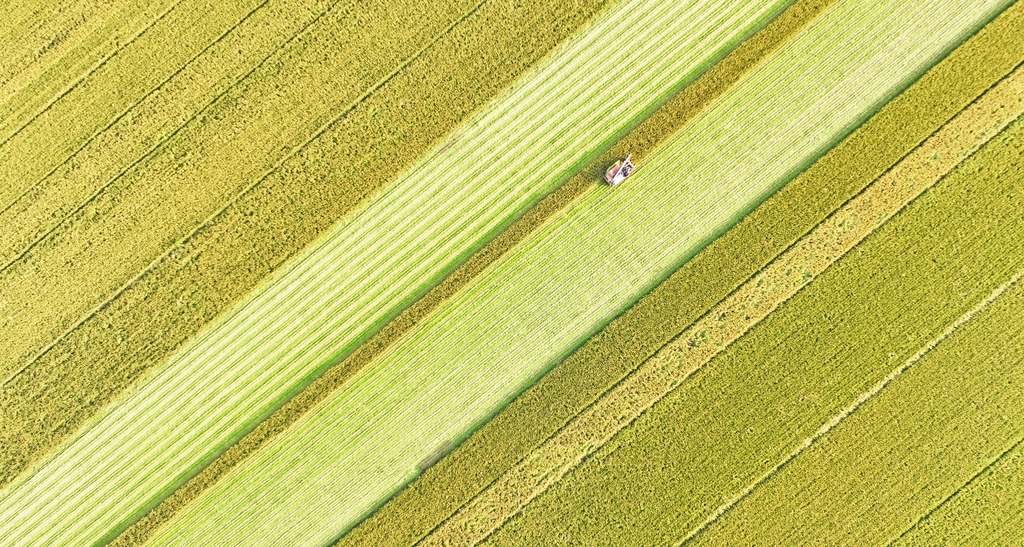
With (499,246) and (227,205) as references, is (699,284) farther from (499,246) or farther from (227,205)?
(227,205)

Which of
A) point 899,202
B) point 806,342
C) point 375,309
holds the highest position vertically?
point 375,309

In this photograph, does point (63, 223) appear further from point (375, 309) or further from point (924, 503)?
point (924, 503)

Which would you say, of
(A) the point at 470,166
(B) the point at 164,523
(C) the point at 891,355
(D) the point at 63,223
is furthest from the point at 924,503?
(D) the point at 63,223

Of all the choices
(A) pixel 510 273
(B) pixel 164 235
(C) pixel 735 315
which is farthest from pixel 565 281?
(B) pixel 164 235

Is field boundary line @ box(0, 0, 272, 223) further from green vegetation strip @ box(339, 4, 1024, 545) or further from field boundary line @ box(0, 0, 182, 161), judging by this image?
green vegetation strip @ box(339, 4, 1024, 545)

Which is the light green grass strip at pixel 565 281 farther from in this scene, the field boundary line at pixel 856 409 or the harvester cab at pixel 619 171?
the field boundary line at pixel 856 409

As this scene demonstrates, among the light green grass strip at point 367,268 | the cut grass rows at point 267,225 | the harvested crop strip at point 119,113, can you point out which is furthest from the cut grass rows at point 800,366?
the harvested crop strip at point 119,113
